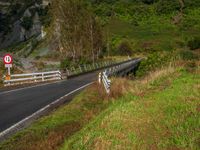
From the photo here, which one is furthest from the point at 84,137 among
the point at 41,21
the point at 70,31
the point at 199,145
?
the point at 41,21

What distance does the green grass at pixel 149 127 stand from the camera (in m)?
9.36

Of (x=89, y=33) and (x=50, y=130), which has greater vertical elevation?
(x=89, y=33)

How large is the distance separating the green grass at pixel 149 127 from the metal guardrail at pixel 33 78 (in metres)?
25.9

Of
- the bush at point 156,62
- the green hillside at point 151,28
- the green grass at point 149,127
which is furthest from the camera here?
the green hillside at point 151,28

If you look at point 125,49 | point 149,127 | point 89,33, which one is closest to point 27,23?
point 125,49

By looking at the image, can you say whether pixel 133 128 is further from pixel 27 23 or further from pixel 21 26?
pixel 21 26

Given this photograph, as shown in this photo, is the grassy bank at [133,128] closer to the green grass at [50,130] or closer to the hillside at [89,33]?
the green grass at [50,130]

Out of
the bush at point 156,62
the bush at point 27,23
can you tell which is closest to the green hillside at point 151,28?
the bush at point 27,23

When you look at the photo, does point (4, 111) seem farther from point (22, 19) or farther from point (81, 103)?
point (22, 19)

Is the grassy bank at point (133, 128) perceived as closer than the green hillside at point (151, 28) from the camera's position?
Yes

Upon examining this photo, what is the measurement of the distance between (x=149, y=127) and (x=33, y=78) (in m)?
31.1

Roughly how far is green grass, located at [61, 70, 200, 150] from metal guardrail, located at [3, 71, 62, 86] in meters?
25.9

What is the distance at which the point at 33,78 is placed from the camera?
40.8m

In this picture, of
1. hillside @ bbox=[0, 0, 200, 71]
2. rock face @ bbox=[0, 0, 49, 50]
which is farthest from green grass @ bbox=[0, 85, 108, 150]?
rock face @ bbox=[0, 0, 49, 50]
